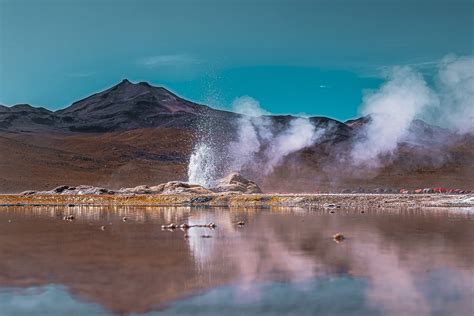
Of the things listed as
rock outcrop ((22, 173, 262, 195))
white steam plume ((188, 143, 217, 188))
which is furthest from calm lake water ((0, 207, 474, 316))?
white steam plume ((188, 143, 217, 188))

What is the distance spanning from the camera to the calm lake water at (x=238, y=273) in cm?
1109

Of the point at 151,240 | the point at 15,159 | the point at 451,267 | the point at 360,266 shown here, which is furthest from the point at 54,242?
the point at 15,159

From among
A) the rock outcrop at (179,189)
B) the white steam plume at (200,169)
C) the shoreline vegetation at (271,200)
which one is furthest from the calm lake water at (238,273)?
the white steam plume at (200,169)

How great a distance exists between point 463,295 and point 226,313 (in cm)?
542

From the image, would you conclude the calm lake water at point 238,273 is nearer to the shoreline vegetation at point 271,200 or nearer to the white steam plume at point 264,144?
the shoreline vegetation at point 271,200

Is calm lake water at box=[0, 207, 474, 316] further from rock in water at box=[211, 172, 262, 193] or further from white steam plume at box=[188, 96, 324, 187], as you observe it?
white steam plume at box=[188, 96, 324, 187]

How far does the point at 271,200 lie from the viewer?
5466 cm

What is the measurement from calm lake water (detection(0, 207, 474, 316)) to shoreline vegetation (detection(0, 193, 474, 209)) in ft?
85.8

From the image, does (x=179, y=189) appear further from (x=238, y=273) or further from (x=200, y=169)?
(x=238, y=273)

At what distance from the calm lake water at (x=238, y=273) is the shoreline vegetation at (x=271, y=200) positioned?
2616cm

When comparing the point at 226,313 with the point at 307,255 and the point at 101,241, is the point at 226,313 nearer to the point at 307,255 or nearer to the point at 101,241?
the point at 307,255

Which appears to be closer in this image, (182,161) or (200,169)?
(200,169)

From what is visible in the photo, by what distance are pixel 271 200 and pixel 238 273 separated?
132ft

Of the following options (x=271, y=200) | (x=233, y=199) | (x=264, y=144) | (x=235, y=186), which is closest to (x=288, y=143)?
(x=264, y=144)
